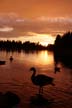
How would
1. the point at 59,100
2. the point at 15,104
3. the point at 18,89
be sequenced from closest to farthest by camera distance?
the point at 15,104, the point at 59,100, the point at 18,89

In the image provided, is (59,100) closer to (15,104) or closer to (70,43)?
(15,104)

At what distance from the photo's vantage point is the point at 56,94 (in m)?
28.3

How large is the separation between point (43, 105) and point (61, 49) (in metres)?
165

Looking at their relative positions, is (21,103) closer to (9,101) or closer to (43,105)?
(43,105)

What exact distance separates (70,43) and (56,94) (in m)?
151

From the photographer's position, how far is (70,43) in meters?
178

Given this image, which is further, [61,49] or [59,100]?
[61,49]

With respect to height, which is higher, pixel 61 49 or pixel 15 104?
pixel 61 49

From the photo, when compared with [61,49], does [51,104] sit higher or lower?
lower

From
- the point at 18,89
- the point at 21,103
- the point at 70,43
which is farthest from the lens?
the point at 70,43

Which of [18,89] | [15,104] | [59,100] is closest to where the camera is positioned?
[15,104]

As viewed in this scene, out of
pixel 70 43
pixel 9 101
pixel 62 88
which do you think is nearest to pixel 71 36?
pixel 70 43

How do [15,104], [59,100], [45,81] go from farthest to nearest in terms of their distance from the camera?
1. [45,81]
2. [59,100]
3. [15,104]

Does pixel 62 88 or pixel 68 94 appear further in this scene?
pixel 62 88
